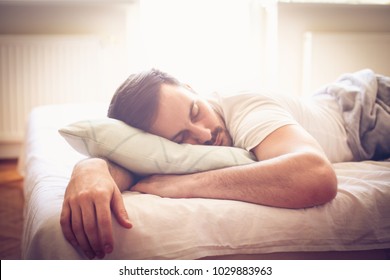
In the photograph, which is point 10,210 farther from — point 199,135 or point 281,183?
point 281,183

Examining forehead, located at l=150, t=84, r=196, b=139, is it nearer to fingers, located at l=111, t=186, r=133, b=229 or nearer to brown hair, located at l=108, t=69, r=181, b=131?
brown hair, located at l=108, t=69, r=181, b=131

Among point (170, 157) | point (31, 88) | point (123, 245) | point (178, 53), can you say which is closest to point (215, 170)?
point (170, 157)

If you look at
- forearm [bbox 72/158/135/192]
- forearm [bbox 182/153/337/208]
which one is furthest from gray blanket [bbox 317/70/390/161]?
forearm [bbox 72/158/135/192]

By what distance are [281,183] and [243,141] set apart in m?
0.16

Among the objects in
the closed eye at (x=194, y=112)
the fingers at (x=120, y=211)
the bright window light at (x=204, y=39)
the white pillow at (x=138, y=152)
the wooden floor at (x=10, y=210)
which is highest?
the bright window light at (x=204, y=39)

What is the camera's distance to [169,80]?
78 centimetres

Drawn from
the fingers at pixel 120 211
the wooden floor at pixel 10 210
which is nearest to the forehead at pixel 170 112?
the fingers at pixel 120 211

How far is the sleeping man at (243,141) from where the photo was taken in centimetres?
50

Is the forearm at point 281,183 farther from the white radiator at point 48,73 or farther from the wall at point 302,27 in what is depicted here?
the white radiator at point 48,73

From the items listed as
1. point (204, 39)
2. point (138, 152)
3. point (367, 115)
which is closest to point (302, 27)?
point (204, 39)

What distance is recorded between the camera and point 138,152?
0.63 metres

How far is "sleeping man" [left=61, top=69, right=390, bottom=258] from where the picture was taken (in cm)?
50

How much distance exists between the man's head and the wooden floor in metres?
0.31
